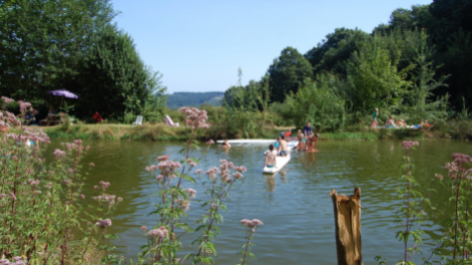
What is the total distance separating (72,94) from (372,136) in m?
20.3

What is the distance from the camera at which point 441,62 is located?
29.7 metres

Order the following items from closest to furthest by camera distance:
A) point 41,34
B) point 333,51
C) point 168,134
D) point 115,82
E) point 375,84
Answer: point 41,34 < point 168,134 < point 375,84 < point 115,82 < point 333,51

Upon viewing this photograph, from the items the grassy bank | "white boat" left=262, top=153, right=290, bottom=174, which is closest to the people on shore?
"white boat" left=262, top=153, right=290, bottom=174

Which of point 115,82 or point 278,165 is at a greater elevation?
point 115,82

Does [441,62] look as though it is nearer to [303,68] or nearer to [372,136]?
[372,136]

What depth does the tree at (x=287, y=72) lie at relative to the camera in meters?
54.4

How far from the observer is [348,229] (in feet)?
11.6

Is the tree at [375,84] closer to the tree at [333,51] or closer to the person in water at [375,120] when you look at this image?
the person in water at [375,120]

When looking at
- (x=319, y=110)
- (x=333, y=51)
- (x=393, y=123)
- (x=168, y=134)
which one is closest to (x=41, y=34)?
(x=168, y=134)

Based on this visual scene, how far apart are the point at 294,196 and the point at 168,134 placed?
15355mm

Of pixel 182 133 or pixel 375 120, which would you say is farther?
pixel 375 120

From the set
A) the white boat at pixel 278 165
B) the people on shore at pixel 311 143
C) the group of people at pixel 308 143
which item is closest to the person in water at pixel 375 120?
the group of people at pixel 308 143

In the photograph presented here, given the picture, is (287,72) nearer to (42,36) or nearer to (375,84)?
(375,84)

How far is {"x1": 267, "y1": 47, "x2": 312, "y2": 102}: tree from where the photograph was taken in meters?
54.4
